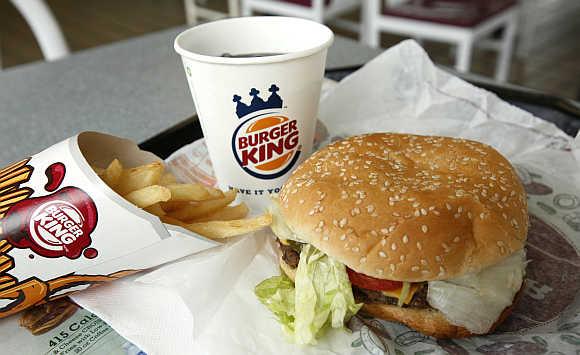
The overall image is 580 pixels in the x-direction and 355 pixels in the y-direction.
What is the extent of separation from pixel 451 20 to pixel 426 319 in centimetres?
258

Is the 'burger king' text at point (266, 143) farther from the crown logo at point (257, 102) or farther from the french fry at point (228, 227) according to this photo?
the french fry at point (228, 227)

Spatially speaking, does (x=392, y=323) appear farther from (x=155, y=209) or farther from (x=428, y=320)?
(x=155, y=209)

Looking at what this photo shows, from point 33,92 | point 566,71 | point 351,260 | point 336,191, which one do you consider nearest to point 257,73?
point 336,191

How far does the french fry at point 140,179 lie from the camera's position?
39.0 inches

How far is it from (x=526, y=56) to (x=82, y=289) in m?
4.14

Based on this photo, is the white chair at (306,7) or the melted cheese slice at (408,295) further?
the white chair at (306,7)

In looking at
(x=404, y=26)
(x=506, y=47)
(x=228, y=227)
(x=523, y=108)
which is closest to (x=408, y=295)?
(x=228, y=227)

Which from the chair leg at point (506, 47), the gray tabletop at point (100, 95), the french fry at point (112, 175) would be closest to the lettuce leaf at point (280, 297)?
the french fry at point (112, 175)

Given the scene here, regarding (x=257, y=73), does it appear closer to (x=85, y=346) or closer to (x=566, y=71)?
(x=85, y=346)

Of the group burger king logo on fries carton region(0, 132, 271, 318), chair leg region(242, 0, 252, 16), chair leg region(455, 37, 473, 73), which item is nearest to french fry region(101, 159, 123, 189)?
burger king logo on fries carton region(0, 132, 271, 318)

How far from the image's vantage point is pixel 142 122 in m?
1.55

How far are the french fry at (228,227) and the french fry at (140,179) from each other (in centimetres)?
11

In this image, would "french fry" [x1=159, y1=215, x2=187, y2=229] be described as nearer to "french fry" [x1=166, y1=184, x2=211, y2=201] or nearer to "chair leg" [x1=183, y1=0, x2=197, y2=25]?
"french fry" [x1=166, y1=184, x2=211, y2=201]

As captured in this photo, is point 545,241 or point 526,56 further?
point 526,56
